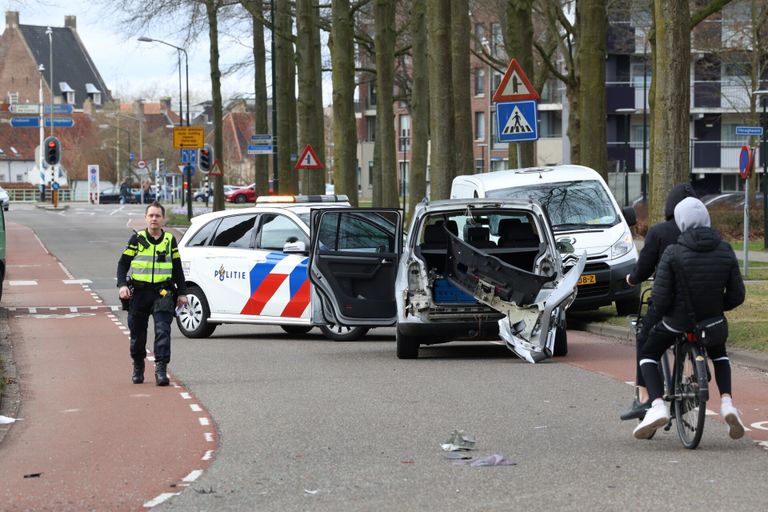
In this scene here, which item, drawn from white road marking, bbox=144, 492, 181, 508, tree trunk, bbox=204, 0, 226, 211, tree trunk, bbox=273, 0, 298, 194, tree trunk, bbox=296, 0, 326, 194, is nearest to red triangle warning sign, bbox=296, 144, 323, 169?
tree trunk, bbox=296, 0, 326, 194

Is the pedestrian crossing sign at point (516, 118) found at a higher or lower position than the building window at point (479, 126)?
lower

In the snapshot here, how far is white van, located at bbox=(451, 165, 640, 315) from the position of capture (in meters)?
18.9

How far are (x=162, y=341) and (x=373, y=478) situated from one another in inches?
208

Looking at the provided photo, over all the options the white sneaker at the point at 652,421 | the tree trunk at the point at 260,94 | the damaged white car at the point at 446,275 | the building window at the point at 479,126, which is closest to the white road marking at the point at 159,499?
the white sneaker at the point at 652,421

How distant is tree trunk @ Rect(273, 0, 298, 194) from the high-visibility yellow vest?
961 inches

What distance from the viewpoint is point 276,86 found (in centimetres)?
3919

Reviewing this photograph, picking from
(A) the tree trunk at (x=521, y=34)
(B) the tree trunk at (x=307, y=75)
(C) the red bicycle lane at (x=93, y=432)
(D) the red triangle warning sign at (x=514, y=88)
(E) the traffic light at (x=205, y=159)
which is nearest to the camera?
(C) the red bicycle lane at (x=93, y=432)

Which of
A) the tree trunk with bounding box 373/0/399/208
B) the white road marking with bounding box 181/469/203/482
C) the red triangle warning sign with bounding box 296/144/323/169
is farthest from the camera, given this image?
the tree trunk with bounding box 373/0/399/208

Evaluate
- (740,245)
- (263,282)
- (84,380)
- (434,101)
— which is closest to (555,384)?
(84,380)

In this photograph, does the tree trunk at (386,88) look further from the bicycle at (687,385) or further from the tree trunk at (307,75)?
the bicycle at (687,385)

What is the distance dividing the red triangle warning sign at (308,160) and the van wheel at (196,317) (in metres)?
14.0

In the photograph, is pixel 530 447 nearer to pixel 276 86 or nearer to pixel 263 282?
Answer: pixel 263 282

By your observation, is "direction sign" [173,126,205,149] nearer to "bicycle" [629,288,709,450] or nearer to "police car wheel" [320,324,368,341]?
"police car wheel" [320,324,368,341]

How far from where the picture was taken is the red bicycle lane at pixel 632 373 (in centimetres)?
1058
